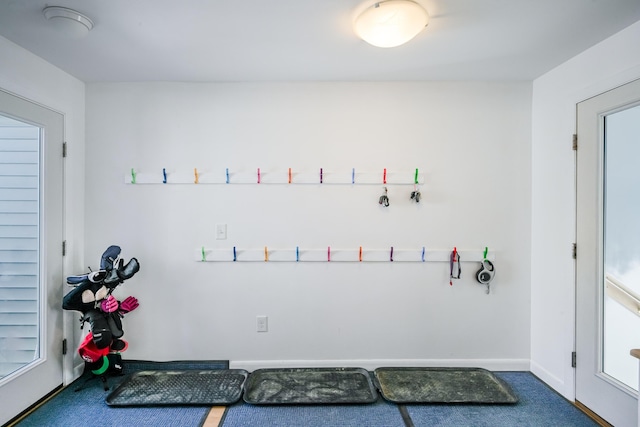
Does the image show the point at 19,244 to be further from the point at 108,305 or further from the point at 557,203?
the point at 557,203

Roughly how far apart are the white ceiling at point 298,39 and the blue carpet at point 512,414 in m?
2.27

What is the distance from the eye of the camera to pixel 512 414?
6.15 ft

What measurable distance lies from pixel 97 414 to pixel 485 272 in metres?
2.80

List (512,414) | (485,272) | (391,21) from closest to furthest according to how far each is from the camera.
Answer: (391,21) → (512,414) → (485,272)

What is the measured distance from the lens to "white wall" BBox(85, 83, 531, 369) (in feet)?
7.79

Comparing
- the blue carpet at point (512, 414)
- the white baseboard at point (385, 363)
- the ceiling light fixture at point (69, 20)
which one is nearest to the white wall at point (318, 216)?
the white baseboard at point (385, 363)

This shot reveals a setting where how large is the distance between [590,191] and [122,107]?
11.0ft

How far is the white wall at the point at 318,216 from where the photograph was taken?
2.37m

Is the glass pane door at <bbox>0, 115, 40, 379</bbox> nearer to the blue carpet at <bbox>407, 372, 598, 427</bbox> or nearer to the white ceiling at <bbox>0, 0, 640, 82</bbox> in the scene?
the white ceiling at <bbox>0, 0, 640, 82</bbox>

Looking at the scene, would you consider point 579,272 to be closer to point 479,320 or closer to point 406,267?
point 479,320

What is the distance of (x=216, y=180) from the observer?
7.77 ft

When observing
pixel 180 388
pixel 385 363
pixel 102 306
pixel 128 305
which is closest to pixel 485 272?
pixel 385 363

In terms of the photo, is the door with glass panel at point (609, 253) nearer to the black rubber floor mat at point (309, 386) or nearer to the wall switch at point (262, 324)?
the black rubber floor mat at point (309, 386)

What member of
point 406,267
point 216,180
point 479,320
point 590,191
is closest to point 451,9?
A: point 590,191
